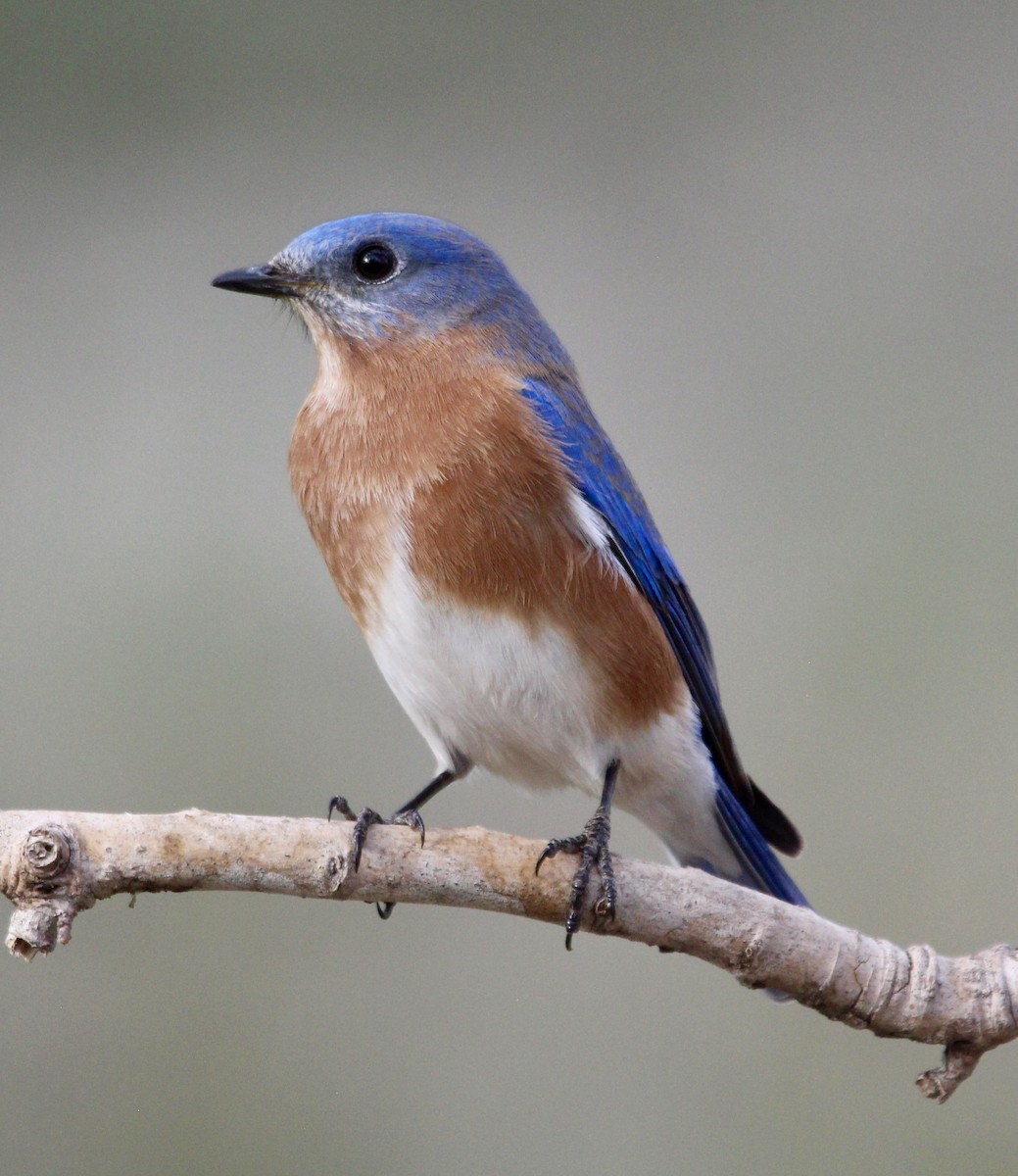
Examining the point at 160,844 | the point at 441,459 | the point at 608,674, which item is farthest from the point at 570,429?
the point at 160,844

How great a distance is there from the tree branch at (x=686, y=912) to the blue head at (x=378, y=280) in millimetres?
998

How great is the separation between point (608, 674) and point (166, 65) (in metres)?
2.56

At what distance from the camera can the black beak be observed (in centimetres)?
249

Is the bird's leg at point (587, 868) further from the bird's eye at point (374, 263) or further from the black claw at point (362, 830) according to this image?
the bird's eye at point (374, 263)

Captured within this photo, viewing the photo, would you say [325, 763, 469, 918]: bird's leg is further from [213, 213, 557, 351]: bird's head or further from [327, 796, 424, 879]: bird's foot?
[213, 213, 557, 351]: bird's head

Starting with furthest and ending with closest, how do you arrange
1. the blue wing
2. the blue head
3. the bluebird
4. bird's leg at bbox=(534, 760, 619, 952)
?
the blue head
the blue wing
the bluebird
bird's leg at bbox=(534, 760, 619, 952)

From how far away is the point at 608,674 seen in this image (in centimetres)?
227

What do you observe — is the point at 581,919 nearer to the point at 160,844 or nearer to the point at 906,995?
the point at 906,995

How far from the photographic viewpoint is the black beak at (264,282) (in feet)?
8.18

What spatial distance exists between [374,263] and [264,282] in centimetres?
21

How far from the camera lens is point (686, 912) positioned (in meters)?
1.92

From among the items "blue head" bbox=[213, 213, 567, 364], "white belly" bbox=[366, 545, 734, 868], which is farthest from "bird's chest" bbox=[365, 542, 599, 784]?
"blue head" bbox=[213, 213, 567, 364]

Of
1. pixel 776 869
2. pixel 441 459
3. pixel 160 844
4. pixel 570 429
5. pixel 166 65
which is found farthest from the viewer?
pixel 166 65

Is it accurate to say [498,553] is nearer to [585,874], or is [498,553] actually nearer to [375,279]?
[585,874]
